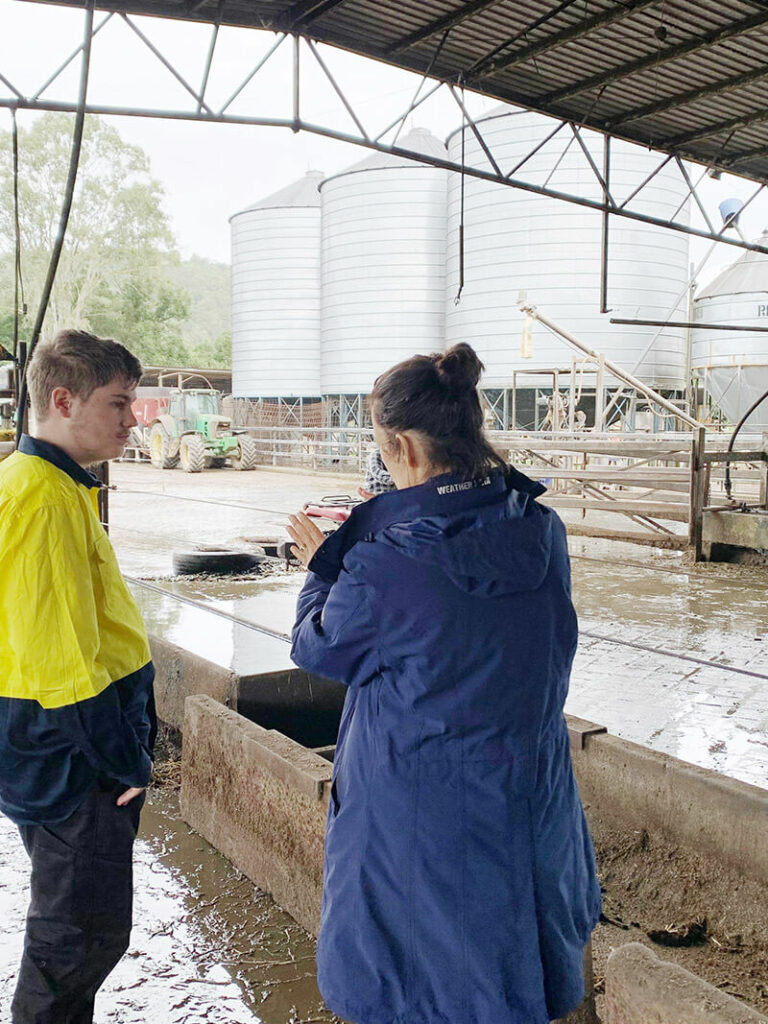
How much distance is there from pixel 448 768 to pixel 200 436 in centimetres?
2615

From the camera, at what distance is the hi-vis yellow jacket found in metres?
2.16

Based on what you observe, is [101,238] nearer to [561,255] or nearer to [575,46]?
[561,255]

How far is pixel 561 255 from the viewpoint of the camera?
944 inches

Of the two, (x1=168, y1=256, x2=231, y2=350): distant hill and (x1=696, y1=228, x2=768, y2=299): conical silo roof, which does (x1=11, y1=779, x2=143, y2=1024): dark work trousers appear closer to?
(x1=696, y1=228, x2=768, y2=299): conical silo roof

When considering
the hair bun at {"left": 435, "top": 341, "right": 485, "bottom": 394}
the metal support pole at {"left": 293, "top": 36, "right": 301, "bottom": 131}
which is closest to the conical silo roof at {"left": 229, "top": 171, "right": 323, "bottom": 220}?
the metal support pole at {"left": 293, "top": 36, "right": 301, "bottom": 131}

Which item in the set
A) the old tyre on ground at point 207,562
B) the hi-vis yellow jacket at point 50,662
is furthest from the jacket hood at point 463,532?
the old tyre on ground at point 207,562

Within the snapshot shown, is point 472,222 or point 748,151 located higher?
point 472,222

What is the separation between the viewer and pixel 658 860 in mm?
3797

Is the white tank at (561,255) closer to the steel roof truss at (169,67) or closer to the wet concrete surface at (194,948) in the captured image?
the steel roof truss at (169,67)

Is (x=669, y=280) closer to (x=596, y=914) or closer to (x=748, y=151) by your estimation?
(x=748, y=151)

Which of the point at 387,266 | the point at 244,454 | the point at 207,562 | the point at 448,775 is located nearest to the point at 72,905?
the point at 448,775

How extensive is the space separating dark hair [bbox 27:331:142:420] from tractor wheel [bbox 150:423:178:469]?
26300 mm

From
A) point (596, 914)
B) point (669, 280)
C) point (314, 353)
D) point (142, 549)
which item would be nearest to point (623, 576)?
point (142, 549)

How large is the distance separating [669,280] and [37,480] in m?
25.2
